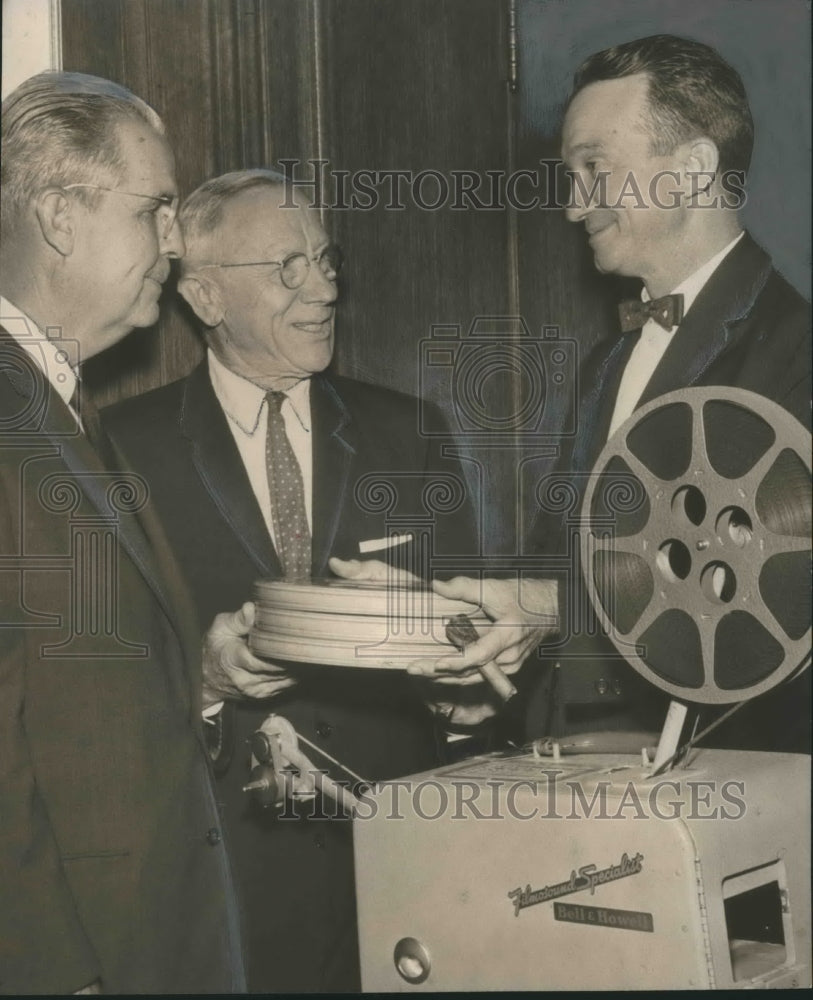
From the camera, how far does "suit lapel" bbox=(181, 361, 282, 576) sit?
2.91 meters

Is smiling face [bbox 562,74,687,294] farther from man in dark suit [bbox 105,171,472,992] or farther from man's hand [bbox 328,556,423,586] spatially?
man's hand [bbox 328,556,423,586]

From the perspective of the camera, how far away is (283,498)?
9.62 feet

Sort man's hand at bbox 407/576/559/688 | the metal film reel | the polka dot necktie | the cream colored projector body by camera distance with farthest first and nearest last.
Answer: the polka dot necktie < man's hand at bbox 407/576/559/688 < the metal film reel < the cream colored projector body

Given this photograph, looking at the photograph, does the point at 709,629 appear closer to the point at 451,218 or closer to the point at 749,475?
the point at 749,475

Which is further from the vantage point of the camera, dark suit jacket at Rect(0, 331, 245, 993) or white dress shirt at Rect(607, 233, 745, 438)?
white dress shirt at Rect(607, 233, 745, 438)

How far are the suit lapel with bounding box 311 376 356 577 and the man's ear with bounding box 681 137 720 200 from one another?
2.61ft

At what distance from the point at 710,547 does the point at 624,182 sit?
29.9 inches

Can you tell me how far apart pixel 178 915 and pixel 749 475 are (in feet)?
4.32

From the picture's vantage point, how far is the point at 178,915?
2.79 meters

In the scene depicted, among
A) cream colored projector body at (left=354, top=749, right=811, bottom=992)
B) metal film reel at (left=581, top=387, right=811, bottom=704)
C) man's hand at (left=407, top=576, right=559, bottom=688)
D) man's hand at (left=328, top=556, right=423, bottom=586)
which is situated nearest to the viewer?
cream colored projector body at (left=354, top=749, right=811, bottom=992)

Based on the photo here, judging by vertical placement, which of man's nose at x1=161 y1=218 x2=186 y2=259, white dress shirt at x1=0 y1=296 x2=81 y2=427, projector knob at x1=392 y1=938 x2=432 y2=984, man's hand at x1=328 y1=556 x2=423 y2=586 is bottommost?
projector knob at x1=392 y1=938 x2=432 y2=984

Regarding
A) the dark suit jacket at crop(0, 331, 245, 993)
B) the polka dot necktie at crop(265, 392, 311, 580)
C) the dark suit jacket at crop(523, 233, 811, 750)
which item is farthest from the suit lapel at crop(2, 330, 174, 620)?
the dark suit jacket at crop(523, 233, 811, 750)

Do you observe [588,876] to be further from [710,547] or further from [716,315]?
[716,315]
